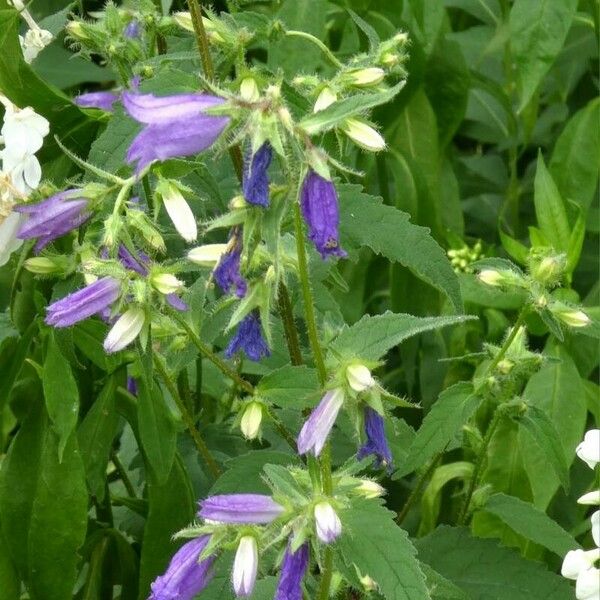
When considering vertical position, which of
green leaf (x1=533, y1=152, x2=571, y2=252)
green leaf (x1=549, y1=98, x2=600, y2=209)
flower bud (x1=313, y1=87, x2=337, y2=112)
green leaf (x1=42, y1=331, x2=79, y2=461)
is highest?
flower bud (x1=313, y1=87, x2=337, y2=112)

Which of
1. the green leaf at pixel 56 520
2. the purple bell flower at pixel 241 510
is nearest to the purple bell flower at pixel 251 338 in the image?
the purple bell flower at pixel 241 510

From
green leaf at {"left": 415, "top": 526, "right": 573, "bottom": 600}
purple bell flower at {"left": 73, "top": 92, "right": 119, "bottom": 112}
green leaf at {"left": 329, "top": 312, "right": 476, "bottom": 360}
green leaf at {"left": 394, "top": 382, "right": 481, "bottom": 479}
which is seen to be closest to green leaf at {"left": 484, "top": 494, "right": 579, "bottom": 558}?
green leaf at {"left": 415, "top": 526, "right": 573, "bottom": 600}

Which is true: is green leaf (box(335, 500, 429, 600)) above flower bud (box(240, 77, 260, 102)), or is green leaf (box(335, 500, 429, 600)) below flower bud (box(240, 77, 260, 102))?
below

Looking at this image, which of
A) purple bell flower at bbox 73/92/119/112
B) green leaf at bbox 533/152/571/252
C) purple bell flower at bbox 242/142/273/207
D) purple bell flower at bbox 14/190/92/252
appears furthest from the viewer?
green leaf at bbox 533/152/571/252

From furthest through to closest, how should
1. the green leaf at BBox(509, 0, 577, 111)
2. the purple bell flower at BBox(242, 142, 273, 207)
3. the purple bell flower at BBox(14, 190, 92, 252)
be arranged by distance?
the green leaf at BBox(509, 0, 577, 111) → the purple bell flower at BBox(14, 190, 92, 252) → the purple bell flower at BBox(242, 142, 273, 207)

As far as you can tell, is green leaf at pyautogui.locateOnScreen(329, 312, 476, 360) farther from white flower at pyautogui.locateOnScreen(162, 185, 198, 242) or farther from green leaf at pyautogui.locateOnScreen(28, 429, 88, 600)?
green leaf at pyautogui.locateOnScreen(28, 429, 88, 600)

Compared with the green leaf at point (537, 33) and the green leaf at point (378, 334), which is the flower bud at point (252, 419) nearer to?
the green leaf at point (378, 334)

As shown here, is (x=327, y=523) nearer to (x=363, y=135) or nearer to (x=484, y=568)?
(x=363, y=135)

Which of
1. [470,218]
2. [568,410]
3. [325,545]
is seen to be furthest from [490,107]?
[325,545]
